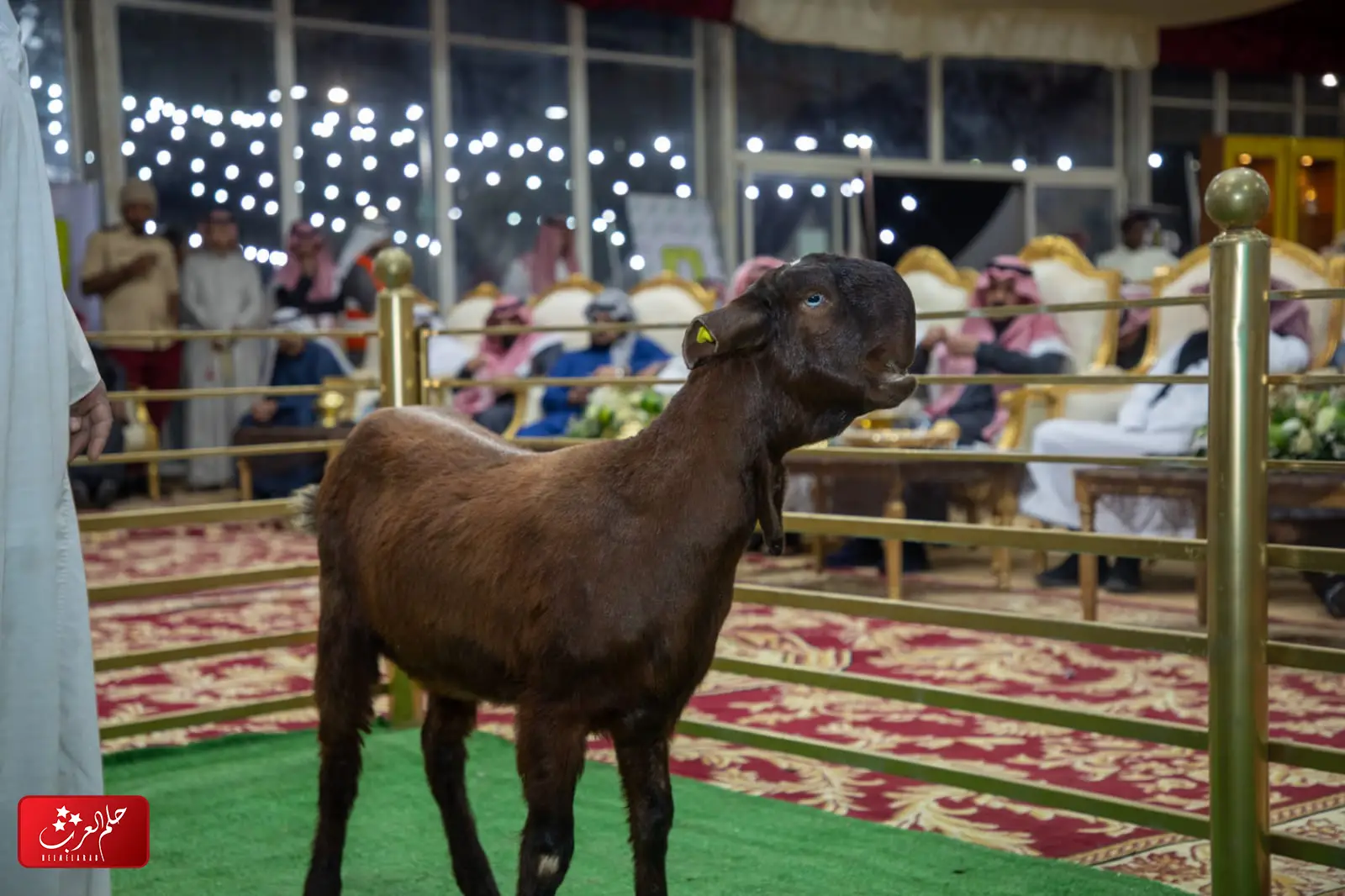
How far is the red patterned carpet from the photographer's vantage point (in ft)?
10.3

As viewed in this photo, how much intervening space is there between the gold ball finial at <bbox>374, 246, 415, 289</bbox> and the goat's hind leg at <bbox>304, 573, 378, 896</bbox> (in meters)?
1.46

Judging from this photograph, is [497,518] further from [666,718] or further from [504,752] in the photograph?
[504,752]

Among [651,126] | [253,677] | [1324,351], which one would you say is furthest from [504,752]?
[651,126]

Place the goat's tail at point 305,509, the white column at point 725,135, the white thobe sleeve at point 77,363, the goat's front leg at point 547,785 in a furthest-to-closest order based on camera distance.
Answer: the white column at point 725,135 < the goat's tail at point 305,509 < the goat's front leg at point 547,785 < the white thobe sleeve at point 77,363

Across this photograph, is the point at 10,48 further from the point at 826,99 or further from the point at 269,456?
the point at 826,99

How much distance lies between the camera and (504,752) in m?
3.71

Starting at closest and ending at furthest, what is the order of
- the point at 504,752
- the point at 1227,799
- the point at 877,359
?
the point at 877,359 < the point at 1227,799 < the point at 504,752

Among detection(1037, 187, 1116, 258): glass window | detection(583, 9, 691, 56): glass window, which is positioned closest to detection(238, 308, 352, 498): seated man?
detection(583, 9, 691, 56): glass window

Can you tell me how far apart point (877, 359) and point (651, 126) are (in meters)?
11.8

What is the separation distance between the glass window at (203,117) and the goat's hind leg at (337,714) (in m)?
9.29

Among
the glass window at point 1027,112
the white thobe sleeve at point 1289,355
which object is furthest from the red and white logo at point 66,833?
the glass window at point 1027,112

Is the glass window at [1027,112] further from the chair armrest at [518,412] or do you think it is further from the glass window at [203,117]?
the chair armrest at [518,412]

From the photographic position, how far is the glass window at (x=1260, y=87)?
1554 centimetres

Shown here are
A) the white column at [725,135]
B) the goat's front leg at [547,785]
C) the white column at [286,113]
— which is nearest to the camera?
the goat's front leg at [547,785]
